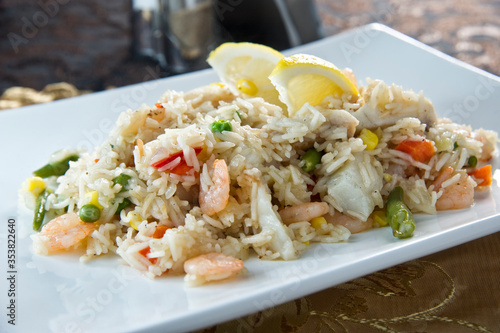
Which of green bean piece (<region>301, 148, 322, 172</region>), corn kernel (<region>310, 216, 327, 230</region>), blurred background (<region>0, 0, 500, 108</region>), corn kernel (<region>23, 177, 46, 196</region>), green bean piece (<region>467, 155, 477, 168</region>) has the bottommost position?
blurred background (<region>0, 0, 500, 108</region>)

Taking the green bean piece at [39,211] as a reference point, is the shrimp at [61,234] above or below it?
above

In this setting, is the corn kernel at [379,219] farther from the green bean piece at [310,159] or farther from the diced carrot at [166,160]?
the diced carrot at [166,160]

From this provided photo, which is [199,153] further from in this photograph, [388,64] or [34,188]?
[388,64]

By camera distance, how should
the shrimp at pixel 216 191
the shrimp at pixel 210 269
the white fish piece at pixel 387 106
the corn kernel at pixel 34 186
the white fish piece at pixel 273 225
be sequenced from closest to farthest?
1. the shrimp at pixel 210 269
2. the white fish piece at pixel 273 225
3. the shrimp at pixel 216 191
4. the white fish piece at pixel 387 106
5. the corn kernel at pixel 34 186

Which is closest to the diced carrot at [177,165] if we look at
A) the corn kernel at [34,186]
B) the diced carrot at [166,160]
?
the diced carrot at [166,160]

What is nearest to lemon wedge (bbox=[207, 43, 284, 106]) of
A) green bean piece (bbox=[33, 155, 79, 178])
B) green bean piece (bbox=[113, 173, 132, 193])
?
green bean piece (bbox=[113, 173, 132, 193])

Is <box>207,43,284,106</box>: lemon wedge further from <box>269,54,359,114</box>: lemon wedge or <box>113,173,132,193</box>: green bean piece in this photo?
<box>113,173,132,193</box>: green bean piece

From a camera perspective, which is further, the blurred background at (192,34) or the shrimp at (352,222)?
the blurred background at (192,34)

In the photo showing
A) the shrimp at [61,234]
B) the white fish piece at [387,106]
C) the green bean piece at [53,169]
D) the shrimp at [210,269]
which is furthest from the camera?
the green bean piece at [53,169]
